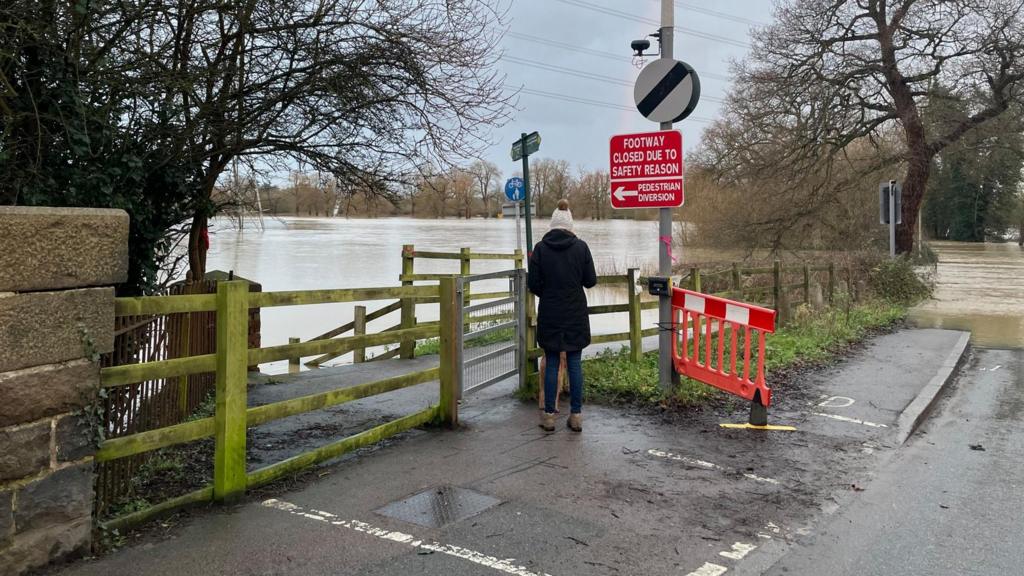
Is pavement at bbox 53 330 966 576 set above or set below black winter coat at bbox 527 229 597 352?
below

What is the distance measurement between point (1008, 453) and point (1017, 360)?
583 centimetres

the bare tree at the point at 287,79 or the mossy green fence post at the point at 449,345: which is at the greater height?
the bare tree at the point at 287,79

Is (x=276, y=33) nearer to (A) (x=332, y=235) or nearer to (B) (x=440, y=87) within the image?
(B) (x=440, y=87)

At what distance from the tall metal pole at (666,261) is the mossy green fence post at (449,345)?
2.14m

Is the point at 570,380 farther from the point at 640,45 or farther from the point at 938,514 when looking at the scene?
the point at 640,45

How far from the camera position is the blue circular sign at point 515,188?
12.6 metres

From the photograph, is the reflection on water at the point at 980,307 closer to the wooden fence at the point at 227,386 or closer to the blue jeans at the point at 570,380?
the blue jeans at the point at 570,380

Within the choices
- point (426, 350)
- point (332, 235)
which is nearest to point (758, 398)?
point (426, 350)

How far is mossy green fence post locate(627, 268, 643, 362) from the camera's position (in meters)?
7.77

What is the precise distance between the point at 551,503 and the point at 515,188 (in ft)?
29.5

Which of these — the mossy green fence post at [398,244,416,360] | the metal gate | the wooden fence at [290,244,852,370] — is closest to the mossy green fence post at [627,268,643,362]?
the wooden fence at [290,244,852,370]

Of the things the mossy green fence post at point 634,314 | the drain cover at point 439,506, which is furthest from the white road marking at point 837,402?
the drain cover at point 439,506

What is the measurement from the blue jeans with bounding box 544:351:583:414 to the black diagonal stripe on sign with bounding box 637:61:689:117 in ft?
8.28

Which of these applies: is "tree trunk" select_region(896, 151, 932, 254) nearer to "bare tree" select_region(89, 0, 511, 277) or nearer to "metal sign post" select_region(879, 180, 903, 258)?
"metal sign post" select_region(879, 180, 903, 258)
